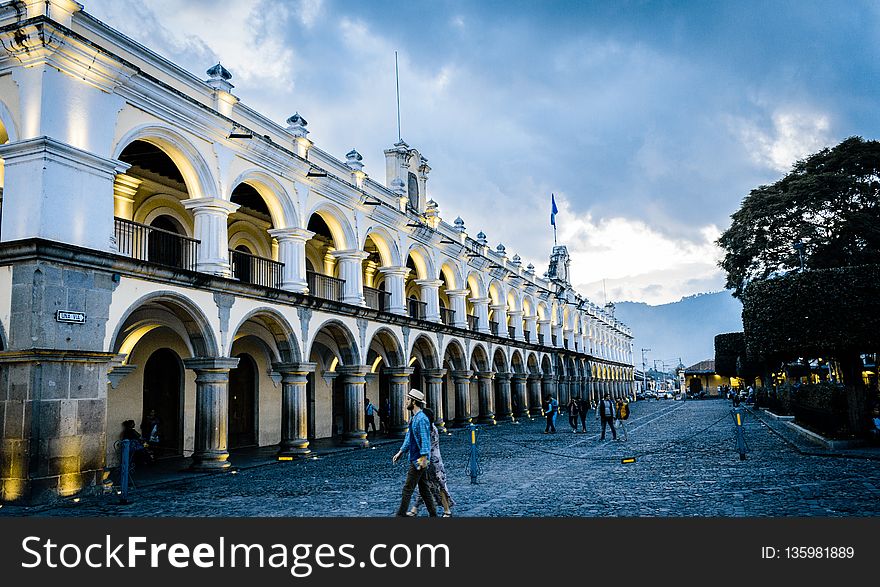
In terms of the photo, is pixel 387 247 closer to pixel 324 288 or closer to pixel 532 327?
pixel 324 288

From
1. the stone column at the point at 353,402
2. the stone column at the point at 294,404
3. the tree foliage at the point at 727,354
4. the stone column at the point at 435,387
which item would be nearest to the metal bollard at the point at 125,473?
the stone column at the point at 294,404

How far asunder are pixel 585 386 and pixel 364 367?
3362 cm

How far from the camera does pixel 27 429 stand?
10461 millimetres

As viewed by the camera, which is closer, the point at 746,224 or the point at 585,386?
the point at 746,224

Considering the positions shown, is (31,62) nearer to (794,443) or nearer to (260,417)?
(260,417)

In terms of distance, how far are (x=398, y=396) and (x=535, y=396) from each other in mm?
17350

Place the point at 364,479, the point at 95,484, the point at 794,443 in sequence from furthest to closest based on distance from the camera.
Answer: the point at 794,443 < the point at 364,479 < the point at 95,484

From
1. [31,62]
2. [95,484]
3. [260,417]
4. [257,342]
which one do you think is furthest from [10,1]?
[260,417]

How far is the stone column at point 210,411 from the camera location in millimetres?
14477

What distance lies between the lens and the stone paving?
8734 millimetres

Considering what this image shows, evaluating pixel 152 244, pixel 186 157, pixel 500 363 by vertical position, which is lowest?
pixel 500 363

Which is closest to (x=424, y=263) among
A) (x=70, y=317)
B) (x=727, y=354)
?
(x=70, y=317)

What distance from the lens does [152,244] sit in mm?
17234

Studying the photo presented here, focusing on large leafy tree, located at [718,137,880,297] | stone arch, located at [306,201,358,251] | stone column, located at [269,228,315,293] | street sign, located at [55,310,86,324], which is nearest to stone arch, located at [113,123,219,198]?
stone column, located at [269,228,315,293]
